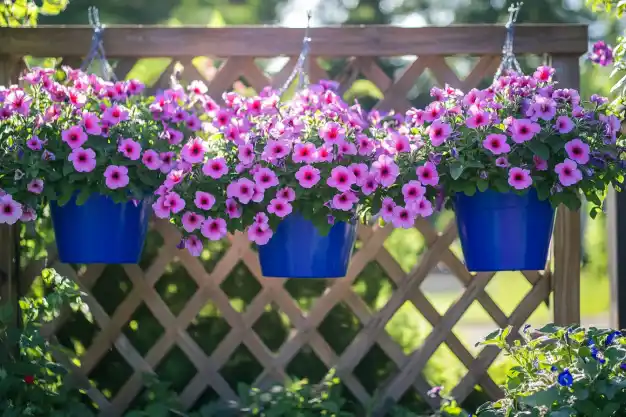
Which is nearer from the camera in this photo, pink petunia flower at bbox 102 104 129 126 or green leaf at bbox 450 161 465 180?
green leaf at bbox 450 161 465 180

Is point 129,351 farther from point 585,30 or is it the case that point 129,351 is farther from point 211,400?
point 585,30

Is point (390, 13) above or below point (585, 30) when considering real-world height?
above

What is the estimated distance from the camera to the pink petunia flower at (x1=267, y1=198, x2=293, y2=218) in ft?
5.66

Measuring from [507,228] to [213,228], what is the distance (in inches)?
26.0

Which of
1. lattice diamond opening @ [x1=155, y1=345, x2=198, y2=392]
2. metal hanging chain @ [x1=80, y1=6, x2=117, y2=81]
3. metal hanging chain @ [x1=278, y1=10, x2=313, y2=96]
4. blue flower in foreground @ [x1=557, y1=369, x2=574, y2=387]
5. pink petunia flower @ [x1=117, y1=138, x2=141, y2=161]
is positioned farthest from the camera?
lattice diamond opening @ [x1=155, y1=345, x2=198, y2=392]

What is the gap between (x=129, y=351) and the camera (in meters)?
2.25

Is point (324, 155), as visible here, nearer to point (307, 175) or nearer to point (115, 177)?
point (307, 175)

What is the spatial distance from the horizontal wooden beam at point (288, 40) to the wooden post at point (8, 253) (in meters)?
0.04

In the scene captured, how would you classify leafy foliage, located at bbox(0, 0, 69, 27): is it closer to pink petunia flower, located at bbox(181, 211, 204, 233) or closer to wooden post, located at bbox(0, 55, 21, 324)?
wooden post, located at bbox(0, 55, 21, 324)

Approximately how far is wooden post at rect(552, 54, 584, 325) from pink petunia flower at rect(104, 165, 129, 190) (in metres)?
1.19

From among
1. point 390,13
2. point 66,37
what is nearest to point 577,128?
point 66,37

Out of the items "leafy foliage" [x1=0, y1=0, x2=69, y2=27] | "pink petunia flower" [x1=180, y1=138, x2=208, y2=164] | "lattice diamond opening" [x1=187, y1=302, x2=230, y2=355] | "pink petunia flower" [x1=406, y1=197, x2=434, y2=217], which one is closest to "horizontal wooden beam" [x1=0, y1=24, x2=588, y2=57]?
"leafy foliage" [x1=0, y1=0, x2=69, y2=27]

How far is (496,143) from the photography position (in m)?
1.71

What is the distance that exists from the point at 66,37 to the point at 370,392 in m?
1.34
